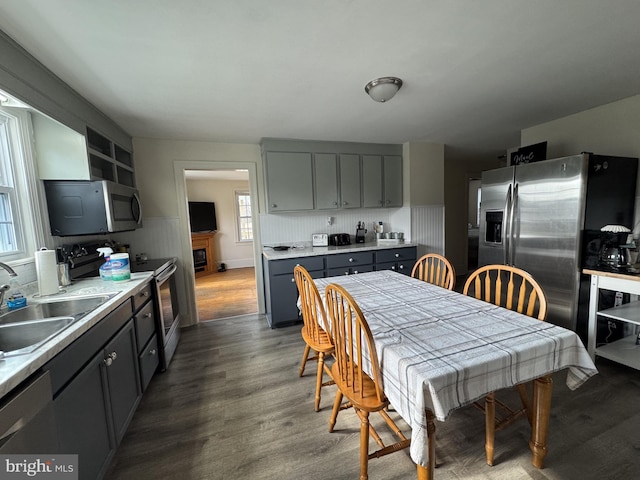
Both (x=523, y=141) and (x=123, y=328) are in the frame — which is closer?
(x=123, y=328)

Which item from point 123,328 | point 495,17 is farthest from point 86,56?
point 495,17

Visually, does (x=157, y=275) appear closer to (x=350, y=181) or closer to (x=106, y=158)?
(x=106, y=158)

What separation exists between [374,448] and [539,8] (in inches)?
95.0

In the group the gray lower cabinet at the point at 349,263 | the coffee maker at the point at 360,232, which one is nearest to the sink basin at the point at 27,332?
the gray lower cabinet at the point at 349,263

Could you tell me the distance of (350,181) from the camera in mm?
3537

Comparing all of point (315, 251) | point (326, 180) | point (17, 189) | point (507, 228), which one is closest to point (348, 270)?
point (315, 251)

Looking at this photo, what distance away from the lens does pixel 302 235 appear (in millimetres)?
3684

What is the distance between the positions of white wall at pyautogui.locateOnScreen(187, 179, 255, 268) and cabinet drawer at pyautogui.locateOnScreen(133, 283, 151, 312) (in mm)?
4549

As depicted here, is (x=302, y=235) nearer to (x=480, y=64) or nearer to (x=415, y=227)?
(x=415, y=227)

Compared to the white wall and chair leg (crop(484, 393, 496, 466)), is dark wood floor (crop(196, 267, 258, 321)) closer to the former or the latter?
the white wall

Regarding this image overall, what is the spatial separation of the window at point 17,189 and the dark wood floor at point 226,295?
2.04m

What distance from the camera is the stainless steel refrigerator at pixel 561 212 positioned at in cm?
214

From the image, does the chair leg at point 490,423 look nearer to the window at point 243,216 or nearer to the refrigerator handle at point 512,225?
the refrigerator handle at point 512,225

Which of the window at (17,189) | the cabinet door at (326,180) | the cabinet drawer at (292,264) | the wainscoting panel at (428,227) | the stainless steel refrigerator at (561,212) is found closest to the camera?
the window at (17,189)
